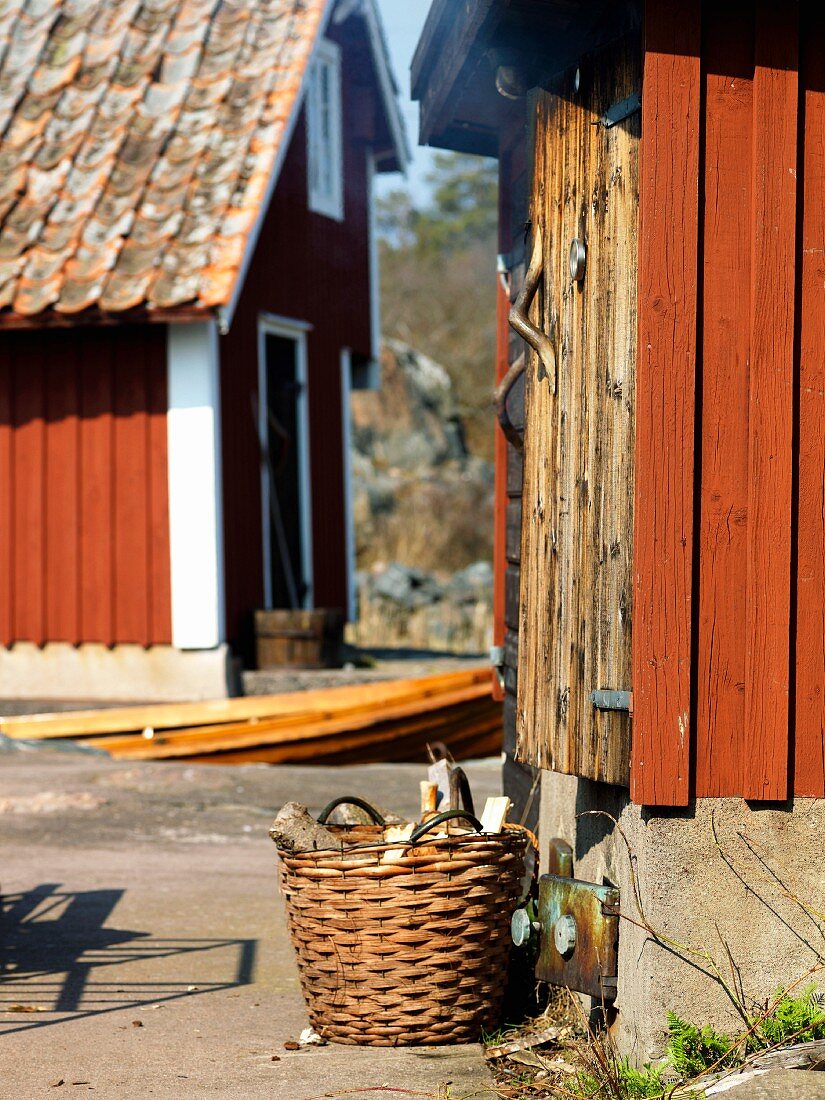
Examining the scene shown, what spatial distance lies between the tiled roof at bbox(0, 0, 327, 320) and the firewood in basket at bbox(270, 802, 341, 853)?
670cm

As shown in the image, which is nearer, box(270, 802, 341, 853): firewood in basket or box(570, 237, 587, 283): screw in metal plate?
box(570, 237, 587, 283): screw in metal plate

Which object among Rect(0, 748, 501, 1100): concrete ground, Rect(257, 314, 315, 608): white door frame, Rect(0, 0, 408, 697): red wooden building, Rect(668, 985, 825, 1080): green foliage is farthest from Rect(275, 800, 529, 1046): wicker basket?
Rect(257, 314, 315, 608): white door frame

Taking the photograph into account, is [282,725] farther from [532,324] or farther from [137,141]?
[532,324]

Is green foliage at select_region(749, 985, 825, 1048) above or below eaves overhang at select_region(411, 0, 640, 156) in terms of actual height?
below

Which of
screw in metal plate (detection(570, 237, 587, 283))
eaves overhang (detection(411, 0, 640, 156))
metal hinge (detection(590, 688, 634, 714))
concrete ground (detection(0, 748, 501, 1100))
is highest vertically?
eaves overhang (detection(411, 0, 640, 156))

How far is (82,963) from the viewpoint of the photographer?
522 centimetres

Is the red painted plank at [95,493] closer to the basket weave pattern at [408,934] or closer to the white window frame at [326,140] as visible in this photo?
the white window frame at [326,140]

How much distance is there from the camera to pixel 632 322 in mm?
3896

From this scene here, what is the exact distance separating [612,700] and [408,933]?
0.92 metres

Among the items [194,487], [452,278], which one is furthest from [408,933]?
[452,278]

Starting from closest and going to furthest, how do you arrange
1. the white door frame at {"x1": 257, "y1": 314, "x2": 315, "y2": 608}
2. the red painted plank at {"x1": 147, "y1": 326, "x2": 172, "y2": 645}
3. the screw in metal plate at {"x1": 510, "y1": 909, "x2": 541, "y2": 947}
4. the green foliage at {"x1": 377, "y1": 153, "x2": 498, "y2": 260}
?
the screw in metal plate at {"x1": 510, "y1": 909, "x2": 541, "y2": 947}, the red painted plank at {"x1": 147, "y1": 326, "x2": 172, "y2": 645}, the white door frame at {"x1": 257, "y1": 314, "x2": 315, "y2": 608}, the green foliage at {"x1": 377, "y1": 153, "x2": 498, "y2": 260}

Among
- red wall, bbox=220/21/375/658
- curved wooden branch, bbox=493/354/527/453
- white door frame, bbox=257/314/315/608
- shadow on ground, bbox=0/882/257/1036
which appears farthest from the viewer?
white door frame, bbox=257/314/315/608

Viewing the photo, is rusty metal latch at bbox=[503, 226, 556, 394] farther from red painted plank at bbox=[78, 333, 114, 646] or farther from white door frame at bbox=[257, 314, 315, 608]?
white door frame at bbox=[257, 314, 315, 608]

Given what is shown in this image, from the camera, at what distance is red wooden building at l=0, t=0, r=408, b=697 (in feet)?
36.5
